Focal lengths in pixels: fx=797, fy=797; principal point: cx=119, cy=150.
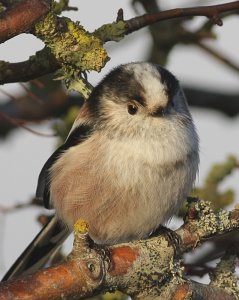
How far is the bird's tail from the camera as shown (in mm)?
4617

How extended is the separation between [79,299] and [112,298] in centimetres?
85

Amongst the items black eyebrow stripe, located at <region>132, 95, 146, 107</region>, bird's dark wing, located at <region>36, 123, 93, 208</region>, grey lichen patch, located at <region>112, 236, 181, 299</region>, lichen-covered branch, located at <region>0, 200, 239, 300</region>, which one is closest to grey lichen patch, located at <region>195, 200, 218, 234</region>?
lichen-covered branch, located at <region>0, 200, 239, 300</region>

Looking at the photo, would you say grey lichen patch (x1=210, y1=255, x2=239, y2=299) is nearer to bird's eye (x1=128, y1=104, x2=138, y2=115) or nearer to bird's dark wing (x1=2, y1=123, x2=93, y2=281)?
bird's eye (x1=128, y1=104, x2=138, y2=115)

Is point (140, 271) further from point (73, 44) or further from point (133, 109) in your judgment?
point (133, 109)

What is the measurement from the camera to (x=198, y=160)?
13.5ft

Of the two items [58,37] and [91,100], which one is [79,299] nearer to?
[58,37]

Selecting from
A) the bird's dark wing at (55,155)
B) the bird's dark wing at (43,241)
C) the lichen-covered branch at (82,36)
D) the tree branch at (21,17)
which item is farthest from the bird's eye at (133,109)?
the tree branch at (21,17)

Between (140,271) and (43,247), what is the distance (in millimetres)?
1763

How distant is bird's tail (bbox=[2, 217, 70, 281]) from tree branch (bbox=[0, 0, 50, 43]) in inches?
70.0

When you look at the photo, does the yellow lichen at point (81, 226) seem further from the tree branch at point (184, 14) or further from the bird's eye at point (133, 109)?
the bird's eye at point (133, 109)

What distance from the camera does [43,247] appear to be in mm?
4723

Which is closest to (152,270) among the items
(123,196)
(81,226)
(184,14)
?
(81,226)

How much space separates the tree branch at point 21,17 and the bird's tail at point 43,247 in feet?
5.84

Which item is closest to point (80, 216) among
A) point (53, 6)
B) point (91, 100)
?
point (91, 100)
